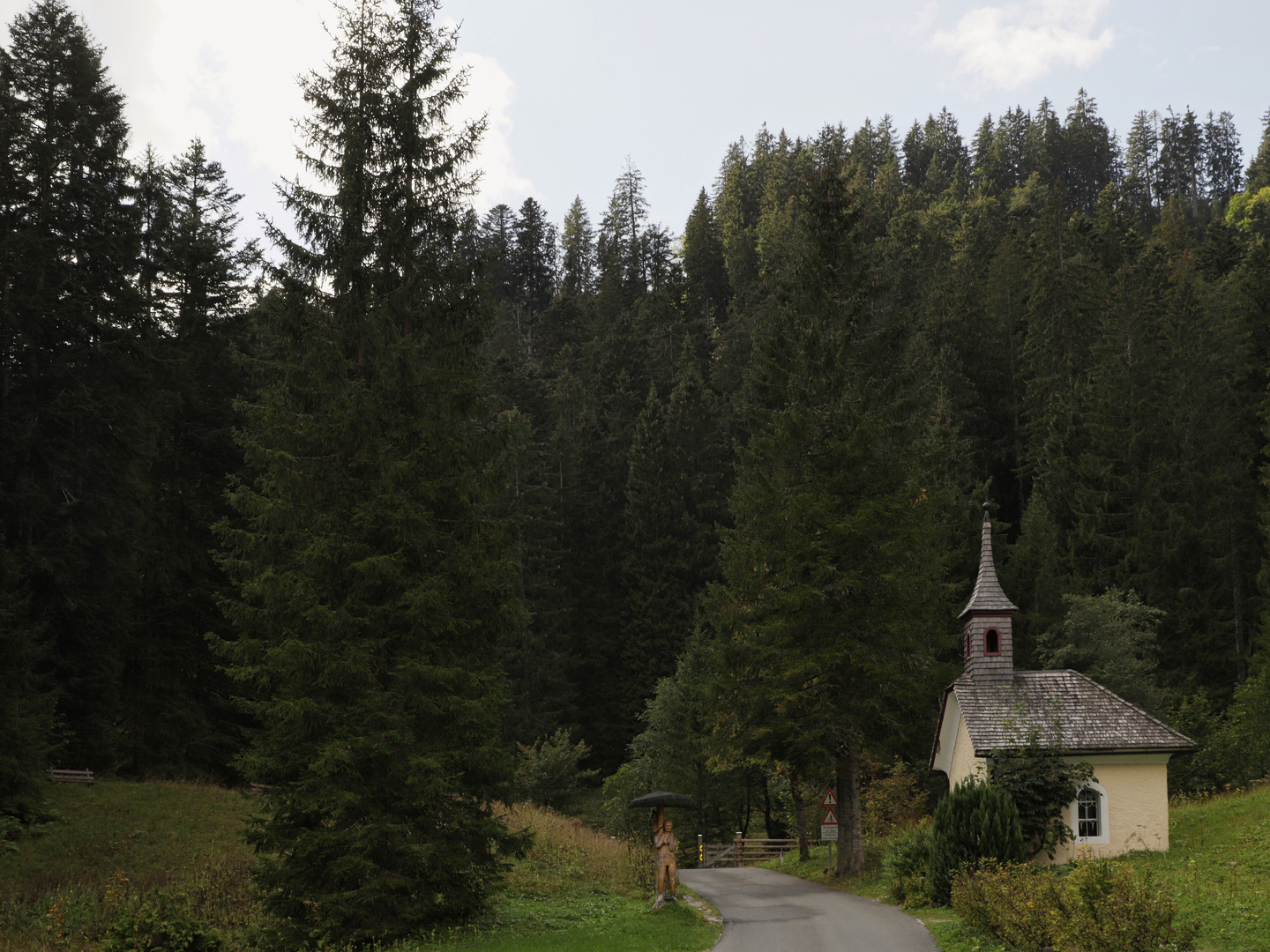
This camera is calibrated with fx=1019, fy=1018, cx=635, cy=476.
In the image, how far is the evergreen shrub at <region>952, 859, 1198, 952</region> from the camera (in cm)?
1230

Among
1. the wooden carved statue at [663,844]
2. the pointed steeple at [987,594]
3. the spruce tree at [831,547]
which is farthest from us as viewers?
the pointed steeple at [987,594]

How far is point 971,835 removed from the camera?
1980 centimetres

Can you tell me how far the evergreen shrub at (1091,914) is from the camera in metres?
12.3

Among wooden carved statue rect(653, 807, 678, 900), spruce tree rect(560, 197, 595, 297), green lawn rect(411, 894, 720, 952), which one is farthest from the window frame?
spruce tree rect(560, 197, 595, 297)

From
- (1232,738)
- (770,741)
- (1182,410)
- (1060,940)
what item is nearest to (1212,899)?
(1060,940)

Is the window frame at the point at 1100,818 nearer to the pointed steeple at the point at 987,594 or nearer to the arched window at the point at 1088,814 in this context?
the arched window at the point at 1088,814

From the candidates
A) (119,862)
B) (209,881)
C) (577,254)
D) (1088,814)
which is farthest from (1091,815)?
(577,254)

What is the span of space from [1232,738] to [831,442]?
15739 millimetres

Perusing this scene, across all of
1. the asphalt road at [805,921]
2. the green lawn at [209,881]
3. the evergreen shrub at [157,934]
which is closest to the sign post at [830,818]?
the asphalt road at [805,921]

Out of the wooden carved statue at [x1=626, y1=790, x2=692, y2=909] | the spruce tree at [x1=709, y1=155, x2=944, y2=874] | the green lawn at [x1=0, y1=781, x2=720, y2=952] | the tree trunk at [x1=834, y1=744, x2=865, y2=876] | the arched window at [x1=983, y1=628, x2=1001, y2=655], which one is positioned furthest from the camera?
the arched window at [x1=983, y1=628, x2=1001, y2=655]

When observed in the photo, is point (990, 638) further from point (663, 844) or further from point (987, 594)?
point (663, 844)

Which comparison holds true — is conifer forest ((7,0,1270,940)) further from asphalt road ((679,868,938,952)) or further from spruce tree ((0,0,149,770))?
asphalt road ((679,868,938,952))

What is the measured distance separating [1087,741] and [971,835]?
236 inches

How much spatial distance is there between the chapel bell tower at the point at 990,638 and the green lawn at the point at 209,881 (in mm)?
10415
